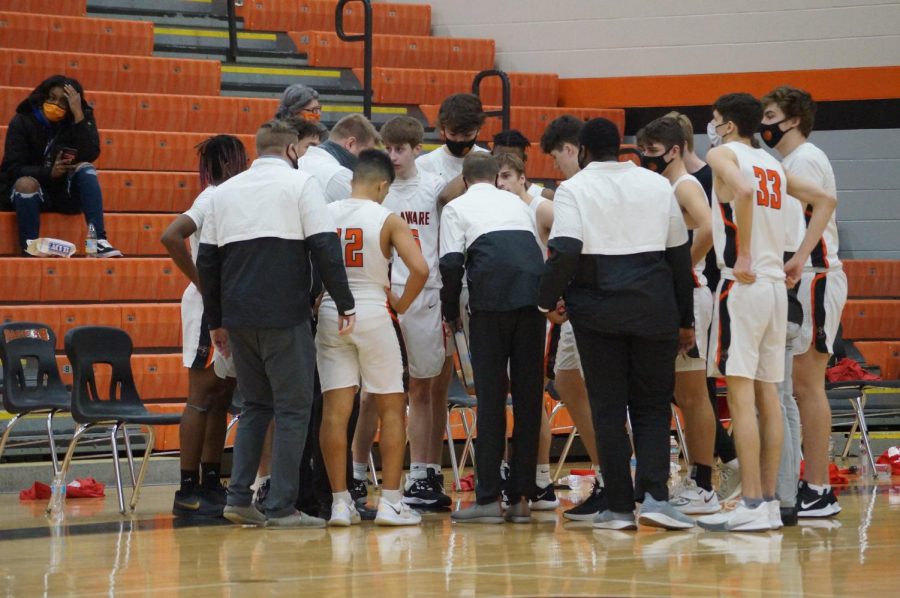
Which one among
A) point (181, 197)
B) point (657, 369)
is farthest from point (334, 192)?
point (181, 197)

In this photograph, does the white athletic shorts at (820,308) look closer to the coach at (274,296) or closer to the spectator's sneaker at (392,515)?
the spectator's sneaker at (392,515)

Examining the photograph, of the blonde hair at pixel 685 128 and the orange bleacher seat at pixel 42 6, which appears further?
the orange bleacher seat at pixel 42 6

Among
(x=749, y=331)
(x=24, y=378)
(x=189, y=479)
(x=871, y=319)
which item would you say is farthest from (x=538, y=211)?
(x=871, y=319)

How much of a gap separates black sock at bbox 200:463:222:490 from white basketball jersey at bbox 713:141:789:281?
2.51 metres

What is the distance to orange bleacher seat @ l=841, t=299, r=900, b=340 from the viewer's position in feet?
35.3

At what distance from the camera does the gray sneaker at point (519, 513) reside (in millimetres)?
5918

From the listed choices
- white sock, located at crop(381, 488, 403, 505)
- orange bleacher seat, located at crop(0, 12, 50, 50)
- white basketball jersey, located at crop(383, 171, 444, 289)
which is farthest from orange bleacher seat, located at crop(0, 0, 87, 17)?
white sock, located at crop(381, 488, 403, 505)

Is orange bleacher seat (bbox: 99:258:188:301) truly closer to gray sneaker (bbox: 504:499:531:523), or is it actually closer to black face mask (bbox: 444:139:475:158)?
black face mask (bbox: 444:139:475:158)

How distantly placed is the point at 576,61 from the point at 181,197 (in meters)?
4.38

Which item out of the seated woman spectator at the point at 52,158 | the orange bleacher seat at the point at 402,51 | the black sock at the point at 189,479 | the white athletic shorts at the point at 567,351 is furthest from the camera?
the orange bleacher seat at the point at 402,51

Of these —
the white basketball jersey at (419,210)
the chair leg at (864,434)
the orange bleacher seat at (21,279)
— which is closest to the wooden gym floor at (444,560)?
the white basketball jersey at (419,210)

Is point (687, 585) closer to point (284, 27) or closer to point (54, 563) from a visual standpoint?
point (54, 563)

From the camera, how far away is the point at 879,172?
11.8 metres

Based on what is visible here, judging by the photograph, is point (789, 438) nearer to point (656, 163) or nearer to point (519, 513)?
point (519, 513)
